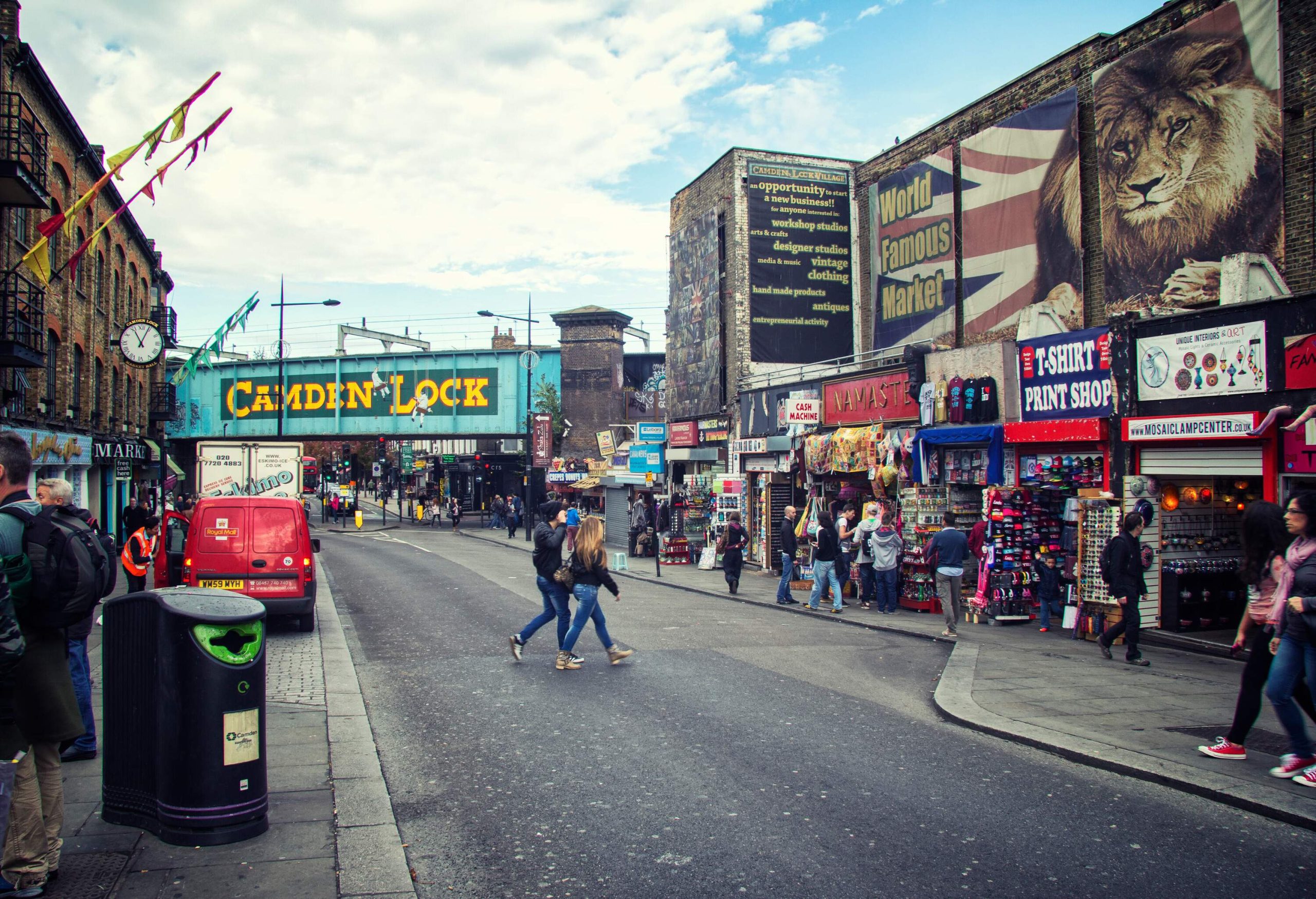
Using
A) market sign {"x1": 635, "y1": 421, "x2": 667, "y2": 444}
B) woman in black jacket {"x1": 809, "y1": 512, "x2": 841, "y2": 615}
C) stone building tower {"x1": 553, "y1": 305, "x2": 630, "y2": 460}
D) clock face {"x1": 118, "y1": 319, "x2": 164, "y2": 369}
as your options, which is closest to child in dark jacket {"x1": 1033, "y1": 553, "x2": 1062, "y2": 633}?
woman in black jacket {"x1": 809, "y1": 512, "x2": 841, "y2": 615}

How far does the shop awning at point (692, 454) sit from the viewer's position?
27344 mm

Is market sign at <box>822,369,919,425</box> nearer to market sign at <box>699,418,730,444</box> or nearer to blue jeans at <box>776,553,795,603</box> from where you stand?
blue jeans at <box>776,553,795,603</box>

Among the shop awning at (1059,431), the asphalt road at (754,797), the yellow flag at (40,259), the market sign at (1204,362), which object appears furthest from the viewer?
the yellow flag at (40,259)

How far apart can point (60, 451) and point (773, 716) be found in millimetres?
20378

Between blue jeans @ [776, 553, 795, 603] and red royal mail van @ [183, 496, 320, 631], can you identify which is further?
blue jeans @ [776, 553, 795, 603]

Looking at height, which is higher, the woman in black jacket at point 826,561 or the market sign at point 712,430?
the market sign at point 712,430

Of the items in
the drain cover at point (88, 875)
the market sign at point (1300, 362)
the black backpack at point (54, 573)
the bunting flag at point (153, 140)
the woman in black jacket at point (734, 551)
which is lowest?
the drain cover at point (88, 875)

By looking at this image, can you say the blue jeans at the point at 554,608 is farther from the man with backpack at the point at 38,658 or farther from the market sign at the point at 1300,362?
the market sign at the point at 1300,362

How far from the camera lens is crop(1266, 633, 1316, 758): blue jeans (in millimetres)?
5711

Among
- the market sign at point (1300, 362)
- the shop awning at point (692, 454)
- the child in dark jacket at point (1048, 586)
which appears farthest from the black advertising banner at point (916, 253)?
the market sign at point (1300, 362)

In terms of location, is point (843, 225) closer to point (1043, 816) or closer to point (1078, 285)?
point (1078, 285)

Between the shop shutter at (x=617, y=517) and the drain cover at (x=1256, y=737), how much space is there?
81.5 ft

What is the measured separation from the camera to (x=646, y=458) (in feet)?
94.0

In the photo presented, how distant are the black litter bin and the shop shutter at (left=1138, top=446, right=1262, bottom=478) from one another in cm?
1072
